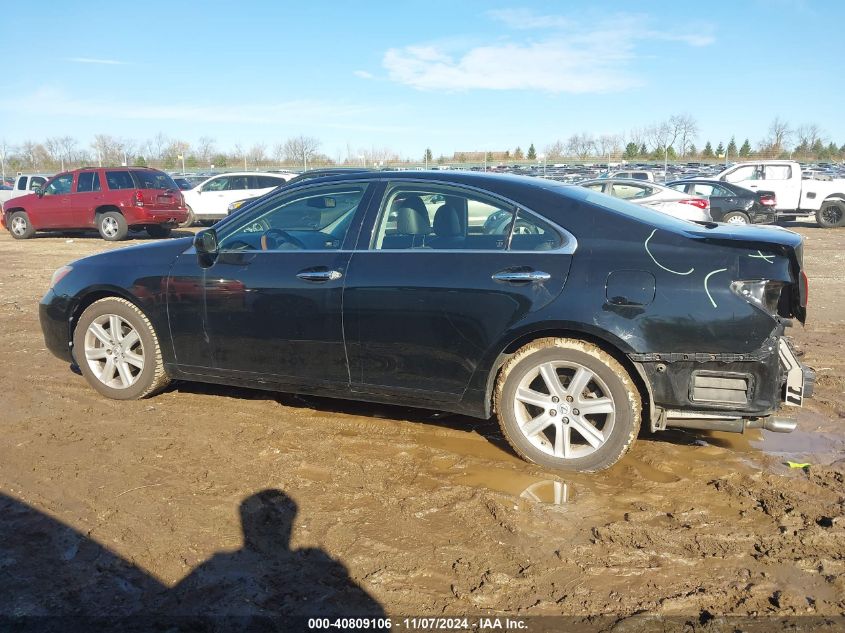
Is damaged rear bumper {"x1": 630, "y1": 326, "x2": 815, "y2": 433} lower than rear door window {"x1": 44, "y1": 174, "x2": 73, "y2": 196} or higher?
lower

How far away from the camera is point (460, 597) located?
268 centimetres

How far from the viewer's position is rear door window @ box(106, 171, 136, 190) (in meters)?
16.8

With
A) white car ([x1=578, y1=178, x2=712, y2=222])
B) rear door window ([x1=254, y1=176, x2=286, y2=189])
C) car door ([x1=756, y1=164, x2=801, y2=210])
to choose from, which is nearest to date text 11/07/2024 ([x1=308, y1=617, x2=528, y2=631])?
white car ([x1=578, y1=178, x2=712, y2=222])

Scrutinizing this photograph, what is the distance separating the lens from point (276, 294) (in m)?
4.27

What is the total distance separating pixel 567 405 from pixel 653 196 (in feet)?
38.9

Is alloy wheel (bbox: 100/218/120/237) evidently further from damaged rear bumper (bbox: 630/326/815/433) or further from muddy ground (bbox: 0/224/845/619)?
damaged rear bumper (bbox: 630/326/815/433)

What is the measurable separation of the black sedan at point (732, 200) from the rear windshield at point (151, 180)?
12.8 m

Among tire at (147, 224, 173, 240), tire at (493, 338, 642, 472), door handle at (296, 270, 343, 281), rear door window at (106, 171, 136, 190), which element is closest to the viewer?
tire at (493, 338, 642, 472)

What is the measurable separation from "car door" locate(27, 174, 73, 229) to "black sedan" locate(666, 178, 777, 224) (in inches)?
597

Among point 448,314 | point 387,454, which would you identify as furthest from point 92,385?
point 448,314

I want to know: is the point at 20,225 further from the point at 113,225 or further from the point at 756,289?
the point at 756,289

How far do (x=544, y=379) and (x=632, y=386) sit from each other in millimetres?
461

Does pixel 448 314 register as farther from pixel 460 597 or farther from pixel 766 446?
pixel 766 446

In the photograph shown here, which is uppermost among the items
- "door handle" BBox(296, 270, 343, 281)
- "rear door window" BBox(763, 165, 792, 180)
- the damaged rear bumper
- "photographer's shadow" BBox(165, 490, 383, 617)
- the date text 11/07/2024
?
"rear door window" BBox(763, 165, 792, 180)
